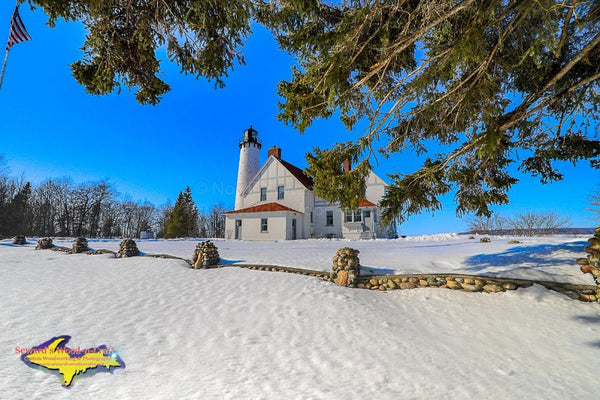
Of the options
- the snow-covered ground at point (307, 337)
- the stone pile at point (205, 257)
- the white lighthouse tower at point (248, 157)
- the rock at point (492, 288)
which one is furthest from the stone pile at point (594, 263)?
the white lighthouse tower at point (248, 157)

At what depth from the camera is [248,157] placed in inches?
1192

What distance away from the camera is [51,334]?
4184mm

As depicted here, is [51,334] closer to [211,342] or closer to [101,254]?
[211,342]

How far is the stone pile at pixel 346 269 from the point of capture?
22.2 ft

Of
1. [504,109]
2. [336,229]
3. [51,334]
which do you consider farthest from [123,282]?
[336,229]

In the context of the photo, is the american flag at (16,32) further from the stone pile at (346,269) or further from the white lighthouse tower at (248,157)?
the white lighthouse tower at (248,157)

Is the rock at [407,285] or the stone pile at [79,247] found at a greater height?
the stone pile at [79,247]

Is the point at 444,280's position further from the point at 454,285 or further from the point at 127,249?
the point at 127,249

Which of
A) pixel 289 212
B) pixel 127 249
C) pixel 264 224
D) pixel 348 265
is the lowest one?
pixel 348 265

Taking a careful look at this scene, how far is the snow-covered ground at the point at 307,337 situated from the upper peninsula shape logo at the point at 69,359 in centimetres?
14

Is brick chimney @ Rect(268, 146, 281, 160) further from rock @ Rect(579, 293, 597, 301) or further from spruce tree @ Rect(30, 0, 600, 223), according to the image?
rock @ Rect(579, 293, 597, 301)

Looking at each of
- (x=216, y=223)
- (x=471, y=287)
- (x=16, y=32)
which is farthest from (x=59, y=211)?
(x=471, y=287)

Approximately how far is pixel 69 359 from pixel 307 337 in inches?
131

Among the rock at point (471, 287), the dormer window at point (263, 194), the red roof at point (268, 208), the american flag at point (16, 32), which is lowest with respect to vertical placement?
the rock at point (471, 287)
